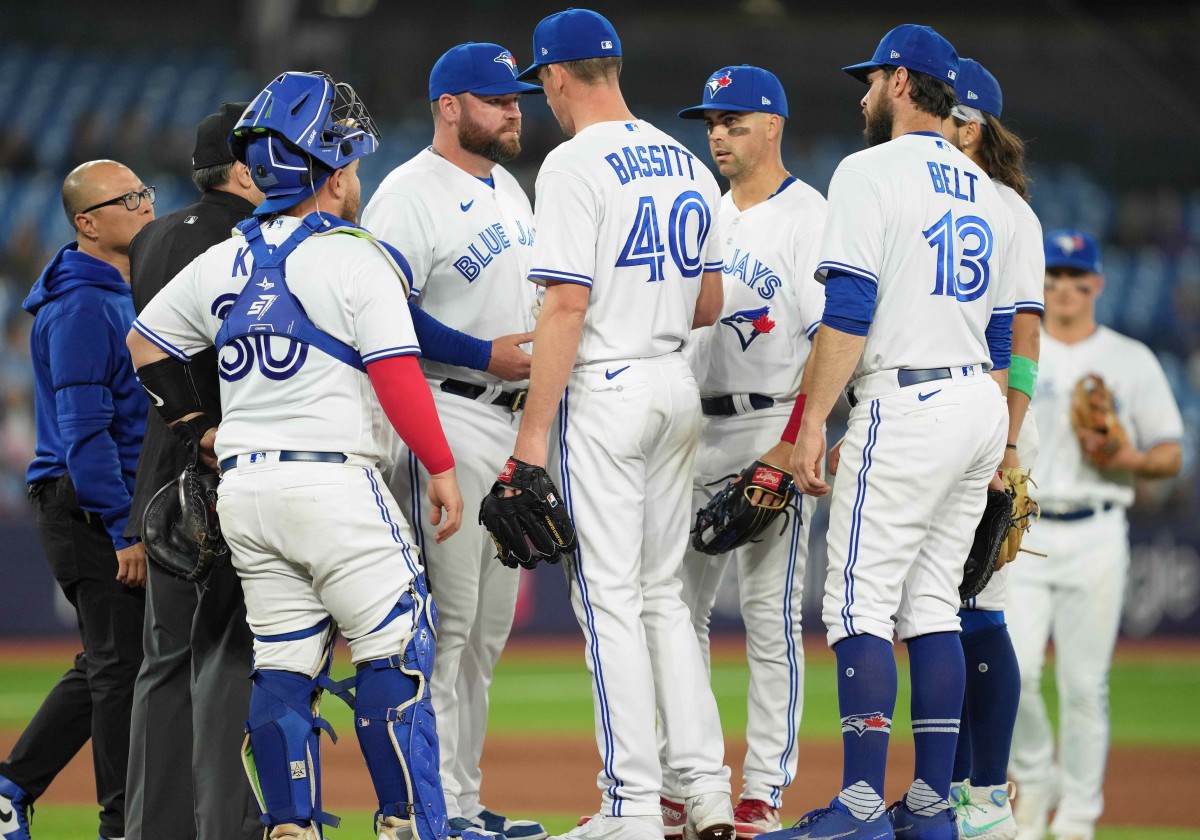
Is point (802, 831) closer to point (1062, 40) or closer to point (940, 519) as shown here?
point (940, 519)

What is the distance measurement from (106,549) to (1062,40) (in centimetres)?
1929

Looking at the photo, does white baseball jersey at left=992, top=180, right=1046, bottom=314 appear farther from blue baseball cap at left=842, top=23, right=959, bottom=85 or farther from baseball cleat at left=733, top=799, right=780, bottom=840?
baseball cleat at left=733, top=799, right=780, bottom=840

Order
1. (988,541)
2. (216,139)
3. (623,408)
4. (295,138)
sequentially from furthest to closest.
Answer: (988,541)
(216,139)
(623,408)
(295,138)

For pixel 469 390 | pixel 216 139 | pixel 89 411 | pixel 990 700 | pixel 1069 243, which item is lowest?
pixel 990 700

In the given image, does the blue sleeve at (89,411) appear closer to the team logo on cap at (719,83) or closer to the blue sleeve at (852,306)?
the team logo on cap at (719,83)

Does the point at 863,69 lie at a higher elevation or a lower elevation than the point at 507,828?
higher

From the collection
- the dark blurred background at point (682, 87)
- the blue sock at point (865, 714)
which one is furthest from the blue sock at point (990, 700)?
the dark blurred background at point (682, 87)

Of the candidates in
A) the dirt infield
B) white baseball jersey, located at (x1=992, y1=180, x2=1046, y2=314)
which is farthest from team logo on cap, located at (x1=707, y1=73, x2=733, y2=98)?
the dirt infield

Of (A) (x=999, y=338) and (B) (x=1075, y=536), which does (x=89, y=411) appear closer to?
(A) (x=999, y=338)

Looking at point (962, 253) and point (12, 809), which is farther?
→ point (12, 809)

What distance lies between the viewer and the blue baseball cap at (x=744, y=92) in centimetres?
561

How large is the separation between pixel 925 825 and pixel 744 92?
112 inches

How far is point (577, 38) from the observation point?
15.8 feet

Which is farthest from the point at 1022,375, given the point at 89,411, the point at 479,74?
the point at 89,411
